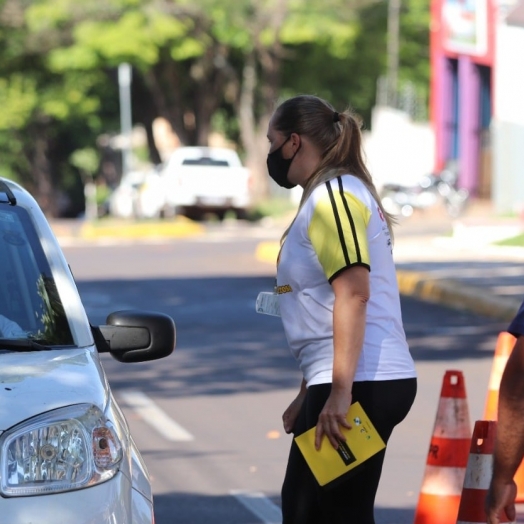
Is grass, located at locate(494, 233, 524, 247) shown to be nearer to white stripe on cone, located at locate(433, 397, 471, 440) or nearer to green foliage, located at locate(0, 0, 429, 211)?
green foliage, located at locate(0, 0, 429, 211)

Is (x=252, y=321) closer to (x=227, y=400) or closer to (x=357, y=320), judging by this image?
(x=227, y=400)

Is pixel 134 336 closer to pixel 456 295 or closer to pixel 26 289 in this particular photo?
pixel 26 289

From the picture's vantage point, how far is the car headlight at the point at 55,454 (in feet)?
10.9

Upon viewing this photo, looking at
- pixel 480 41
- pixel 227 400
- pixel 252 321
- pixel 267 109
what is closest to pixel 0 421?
pixel 227 400

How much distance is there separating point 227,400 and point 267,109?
3286 cm

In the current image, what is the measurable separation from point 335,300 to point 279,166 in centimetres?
48

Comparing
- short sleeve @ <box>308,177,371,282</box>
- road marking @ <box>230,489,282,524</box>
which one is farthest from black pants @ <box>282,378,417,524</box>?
road marking @ <box>230,489,282,524</box>

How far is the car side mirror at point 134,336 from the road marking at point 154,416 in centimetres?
394

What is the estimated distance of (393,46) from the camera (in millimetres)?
49500

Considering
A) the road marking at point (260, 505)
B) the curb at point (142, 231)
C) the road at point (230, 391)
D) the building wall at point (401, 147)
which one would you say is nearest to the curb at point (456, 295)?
the road at point (230, 391)


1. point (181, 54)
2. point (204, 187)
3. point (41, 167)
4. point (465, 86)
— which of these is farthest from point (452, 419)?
point (41, 167)

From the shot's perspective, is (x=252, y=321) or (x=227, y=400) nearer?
(x=227, y=400)

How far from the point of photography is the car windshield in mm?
4098

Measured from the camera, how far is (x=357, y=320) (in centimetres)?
398
